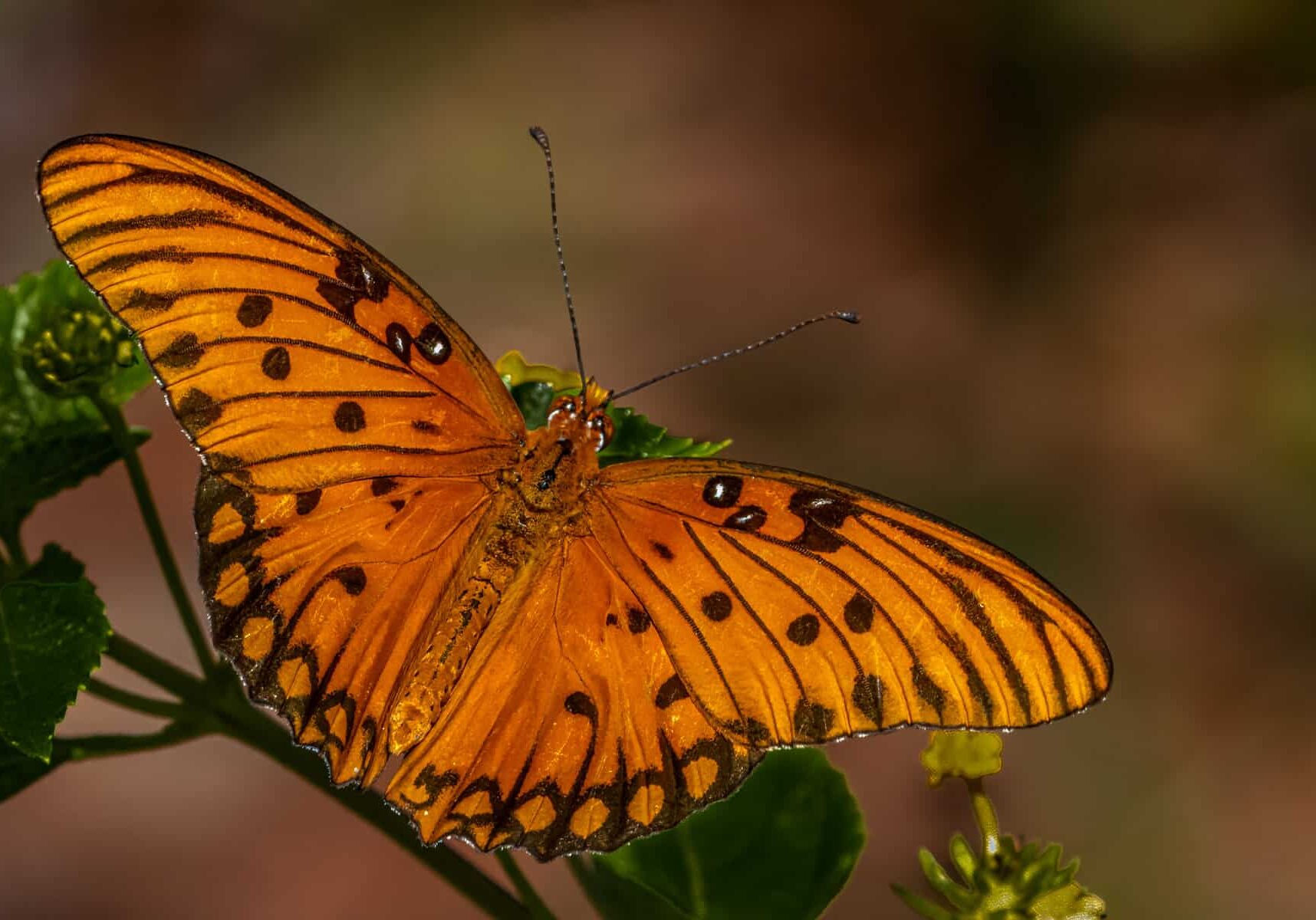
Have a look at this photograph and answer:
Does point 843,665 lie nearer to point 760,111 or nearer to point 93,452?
point 93,452

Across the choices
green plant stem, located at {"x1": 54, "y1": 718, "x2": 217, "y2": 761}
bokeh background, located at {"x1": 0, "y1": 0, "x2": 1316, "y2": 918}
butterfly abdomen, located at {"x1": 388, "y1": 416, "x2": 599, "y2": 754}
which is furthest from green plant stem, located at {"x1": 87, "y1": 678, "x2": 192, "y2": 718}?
bokeh background, located at {"x1": 0, "y1": 0, "x2": 1316, "y2": 918}

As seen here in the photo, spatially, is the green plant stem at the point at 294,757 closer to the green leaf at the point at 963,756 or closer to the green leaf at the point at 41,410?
the green leaf at the point at 41,410

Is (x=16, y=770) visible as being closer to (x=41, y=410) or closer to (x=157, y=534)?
(x=157, y=534)

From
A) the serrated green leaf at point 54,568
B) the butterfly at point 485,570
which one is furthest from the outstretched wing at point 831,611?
the serrated green leaf at point 54,568

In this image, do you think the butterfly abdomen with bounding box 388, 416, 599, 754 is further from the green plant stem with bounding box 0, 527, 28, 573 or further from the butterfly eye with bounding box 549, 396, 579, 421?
the green plant stem with bounding box 0, 527, 28, 573

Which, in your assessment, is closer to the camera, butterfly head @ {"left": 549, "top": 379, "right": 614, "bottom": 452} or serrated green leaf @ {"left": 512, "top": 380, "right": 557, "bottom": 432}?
butterfly head @ {"left": 549, "top": 379, "right": 614, "bottom": 452}

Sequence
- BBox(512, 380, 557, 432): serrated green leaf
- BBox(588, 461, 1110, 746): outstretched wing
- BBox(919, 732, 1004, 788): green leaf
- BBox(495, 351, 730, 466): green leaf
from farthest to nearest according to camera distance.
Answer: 1. BBox(512, 380, 557, 432): serrated green leaf
2. BBox(495, 351, 730, 466): green leaf
3. BBox(919, 732, 1004, 788): green leaf
4. BBox(588, 461, 1110, 746): outstretched wing

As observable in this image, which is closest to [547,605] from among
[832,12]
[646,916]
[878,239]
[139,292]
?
[646,916]

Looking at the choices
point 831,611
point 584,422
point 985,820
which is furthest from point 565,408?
point 985,820
